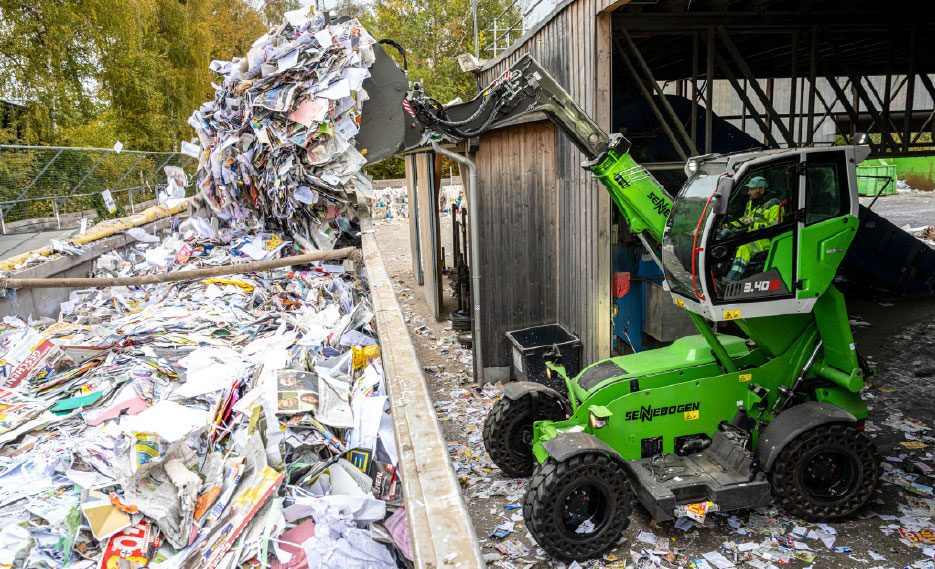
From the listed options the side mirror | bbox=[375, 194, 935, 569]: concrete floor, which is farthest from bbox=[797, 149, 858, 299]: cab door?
bbox=[375, 194, 935, 569]: concrete floor

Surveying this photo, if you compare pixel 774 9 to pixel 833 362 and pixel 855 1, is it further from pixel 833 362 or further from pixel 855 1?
pixel 833 362

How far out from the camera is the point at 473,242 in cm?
729

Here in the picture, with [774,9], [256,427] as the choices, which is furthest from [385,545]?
[774,9]

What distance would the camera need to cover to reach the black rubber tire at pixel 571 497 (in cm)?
396

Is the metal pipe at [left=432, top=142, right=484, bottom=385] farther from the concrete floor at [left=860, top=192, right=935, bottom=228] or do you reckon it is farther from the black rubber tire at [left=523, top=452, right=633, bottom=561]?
the concrete floor at [left=860, top=192, right=935, bottom=228]

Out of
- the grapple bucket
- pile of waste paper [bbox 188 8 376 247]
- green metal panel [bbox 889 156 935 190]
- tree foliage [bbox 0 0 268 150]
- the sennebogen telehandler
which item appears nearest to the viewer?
the sennebogen telehandler

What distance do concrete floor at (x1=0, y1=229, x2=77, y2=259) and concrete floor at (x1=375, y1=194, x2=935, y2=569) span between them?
20.4 ft

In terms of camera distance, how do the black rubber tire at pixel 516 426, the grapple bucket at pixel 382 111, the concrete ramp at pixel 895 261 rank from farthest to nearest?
the concrete ramp at pixel 895 261
the grapple bucket at pixel 382 111
the black rubber tire at pixel 516 426

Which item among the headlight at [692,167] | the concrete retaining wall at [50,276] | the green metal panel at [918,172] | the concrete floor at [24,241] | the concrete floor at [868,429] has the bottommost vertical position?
the concrete floor at [868,429]

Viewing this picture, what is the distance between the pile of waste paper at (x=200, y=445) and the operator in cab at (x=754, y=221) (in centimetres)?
259

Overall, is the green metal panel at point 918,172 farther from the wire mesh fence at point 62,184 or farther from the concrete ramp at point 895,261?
the wire mesh fence at point 62,184

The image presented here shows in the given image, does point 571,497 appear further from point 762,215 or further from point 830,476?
point 762,215

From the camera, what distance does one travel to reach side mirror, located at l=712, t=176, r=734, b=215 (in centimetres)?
397

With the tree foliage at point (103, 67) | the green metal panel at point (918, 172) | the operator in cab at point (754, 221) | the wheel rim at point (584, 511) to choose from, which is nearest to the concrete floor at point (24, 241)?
the tree foliage at point (103, 67)
